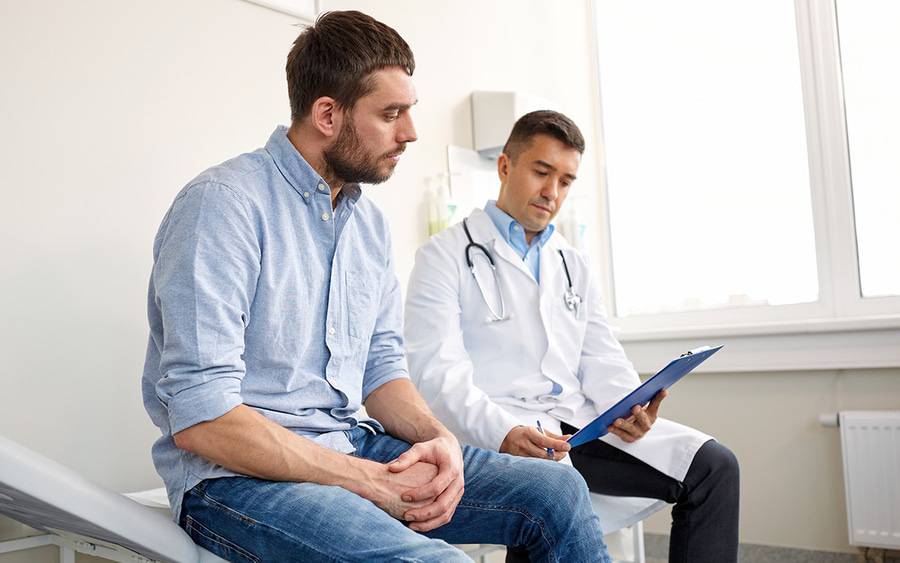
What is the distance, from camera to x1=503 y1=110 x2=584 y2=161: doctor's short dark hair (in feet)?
6.36

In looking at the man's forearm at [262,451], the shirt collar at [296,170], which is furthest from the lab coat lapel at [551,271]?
the man's forearm at [262,451]

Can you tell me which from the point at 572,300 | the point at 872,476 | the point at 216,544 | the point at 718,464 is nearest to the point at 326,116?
Result: the point at 216,544

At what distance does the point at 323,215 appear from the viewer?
126 cm

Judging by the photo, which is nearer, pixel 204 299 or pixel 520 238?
pixel 204 299

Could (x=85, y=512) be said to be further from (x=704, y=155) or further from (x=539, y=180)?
(x=704, y=155)

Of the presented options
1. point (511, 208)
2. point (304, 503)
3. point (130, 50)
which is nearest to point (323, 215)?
point (304, 503)

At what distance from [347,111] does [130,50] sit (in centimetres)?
59

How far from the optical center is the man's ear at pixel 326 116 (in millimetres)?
1273

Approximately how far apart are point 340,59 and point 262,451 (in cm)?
61

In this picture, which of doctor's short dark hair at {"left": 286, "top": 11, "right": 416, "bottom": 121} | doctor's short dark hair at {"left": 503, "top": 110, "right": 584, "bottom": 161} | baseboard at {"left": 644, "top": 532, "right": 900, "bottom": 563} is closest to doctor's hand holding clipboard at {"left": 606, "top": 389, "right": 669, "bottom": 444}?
doctor's short dark hair at {"left": 503, "top": 110, "right": 584, "bottom": 161}

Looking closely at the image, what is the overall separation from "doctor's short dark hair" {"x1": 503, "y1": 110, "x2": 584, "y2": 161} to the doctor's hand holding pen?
715 millimetres

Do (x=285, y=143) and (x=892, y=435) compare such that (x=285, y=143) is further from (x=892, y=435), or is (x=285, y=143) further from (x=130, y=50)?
(x=892, y=435)

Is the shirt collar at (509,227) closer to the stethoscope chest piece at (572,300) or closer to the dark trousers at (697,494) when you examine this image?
the stethoscope chest piece at (572,300)

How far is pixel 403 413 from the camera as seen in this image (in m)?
1.37
